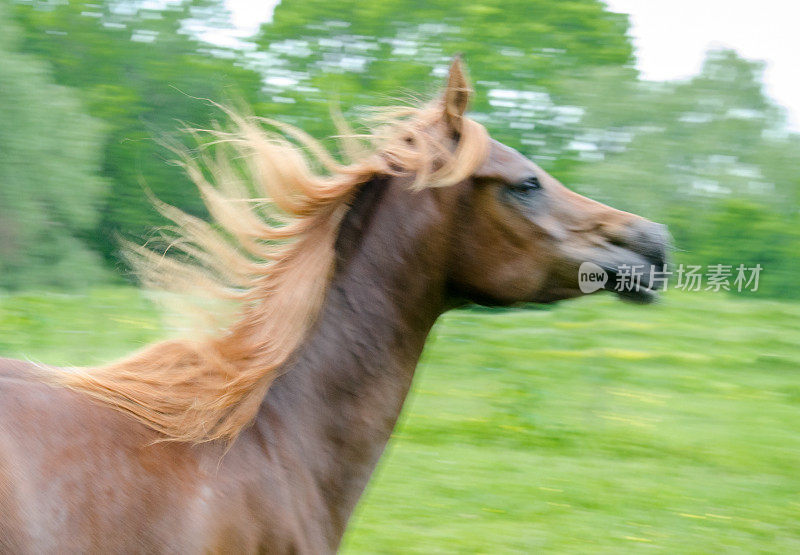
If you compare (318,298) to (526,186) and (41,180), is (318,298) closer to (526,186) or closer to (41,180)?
(526,186)

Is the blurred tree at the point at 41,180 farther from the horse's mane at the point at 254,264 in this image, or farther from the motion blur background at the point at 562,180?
the horse's mane at the point at 254,264

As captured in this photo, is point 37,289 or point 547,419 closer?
point 547,419

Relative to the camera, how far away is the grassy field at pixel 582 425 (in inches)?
195

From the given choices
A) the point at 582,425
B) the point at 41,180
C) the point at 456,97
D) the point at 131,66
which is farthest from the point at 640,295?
the point at 131,66

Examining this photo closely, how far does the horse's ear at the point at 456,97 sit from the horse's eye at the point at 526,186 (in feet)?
0.84

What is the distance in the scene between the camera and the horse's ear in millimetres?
2611

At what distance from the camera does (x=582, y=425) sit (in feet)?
23.5

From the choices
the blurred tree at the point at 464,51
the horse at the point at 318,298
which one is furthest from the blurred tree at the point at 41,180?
the horse at the point at 318,298

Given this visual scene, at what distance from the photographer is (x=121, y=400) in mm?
2312

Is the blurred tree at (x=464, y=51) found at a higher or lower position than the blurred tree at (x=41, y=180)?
higher

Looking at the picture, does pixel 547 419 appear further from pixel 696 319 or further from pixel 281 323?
pixel 281 323

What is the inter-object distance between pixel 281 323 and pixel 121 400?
503 mm

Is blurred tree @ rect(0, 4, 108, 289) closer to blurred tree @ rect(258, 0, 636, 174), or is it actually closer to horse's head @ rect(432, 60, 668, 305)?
blurred tree @ rect(258, 0, 636, 174)

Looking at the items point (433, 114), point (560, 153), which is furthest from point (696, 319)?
point (433, 114)
